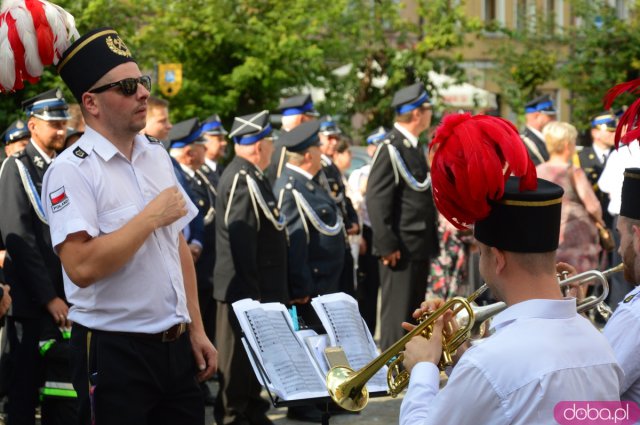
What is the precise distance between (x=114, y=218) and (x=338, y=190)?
5.81m

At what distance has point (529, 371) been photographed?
271 cm

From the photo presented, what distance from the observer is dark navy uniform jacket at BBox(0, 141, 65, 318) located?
20.4 feet

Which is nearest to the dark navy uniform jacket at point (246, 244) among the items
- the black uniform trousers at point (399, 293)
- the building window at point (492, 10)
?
the black uniform trousers at point (399, 293)

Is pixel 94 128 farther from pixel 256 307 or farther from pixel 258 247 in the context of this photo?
pixel 258 247

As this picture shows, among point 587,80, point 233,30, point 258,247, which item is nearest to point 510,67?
point 587,80

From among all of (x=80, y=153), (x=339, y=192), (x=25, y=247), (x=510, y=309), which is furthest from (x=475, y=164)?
(x=339, y=192)

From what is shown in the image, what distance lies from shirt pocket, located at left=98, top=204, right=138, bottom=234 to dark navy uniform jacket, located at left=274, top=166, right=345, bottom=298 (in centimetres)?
377

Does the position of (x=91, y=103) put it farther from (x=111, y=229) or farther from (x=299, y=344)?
(x=299, y=344)

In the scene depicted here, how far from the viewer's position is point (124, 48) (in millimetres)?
4109

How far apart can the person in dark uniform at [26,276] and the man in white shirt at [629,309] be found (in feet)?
11.4

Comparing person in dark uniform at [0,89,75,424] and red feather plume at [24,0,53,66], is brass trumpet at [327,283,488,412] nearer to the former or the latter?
red feather plume at [24,0,53,66]

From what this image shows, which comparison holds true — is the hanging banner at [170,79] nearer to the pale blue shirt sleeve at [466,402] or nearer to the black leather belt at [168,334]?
the black leather belt at [168,334]

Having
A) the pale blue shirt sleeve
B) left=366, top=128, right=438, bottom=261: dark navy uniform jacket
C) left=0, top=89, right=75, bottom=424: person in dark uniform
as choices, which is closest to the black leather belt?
the pale blue shirt sleeve

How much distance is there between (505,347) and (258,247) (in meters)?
4.52
